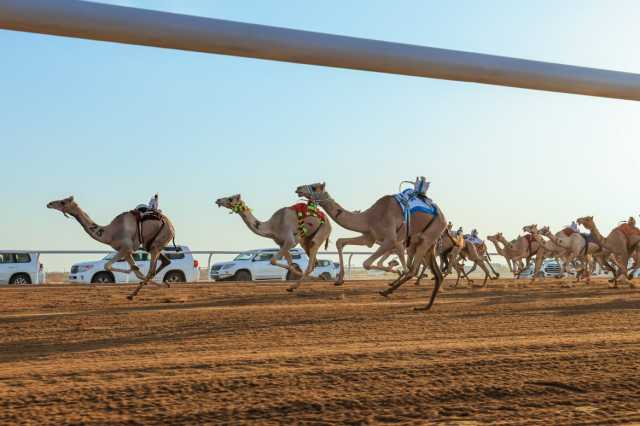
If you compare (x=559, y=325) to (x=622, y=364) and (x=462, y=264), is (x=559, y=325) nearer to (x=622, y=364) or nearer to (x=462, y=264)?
(x=622, y=364)

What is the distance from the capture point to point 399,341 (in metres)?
7.88

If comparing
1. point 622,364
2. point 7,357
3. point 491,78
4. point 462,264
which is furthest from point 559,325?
point 462,264

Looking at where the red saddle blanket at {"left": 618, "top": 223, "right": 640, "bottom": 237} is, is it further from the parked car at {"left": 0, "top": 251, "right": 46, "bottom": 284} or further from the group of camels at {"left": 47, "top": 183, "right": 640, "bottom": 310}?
the parked car at {"left": 0, "top": 251, "right": 46, "bottom": 284}

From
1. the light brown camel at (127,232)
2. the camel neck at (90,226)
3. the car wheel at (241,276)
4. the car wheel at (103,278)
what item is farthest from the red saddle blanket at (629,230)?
the car wheel at (103,278)

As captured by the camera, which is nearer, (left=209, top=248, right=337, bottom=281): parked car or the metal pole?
the metal pole

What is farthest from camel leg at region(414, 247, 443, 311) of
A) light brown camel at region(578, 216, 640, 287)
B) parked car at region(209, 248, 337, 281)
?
parked car at region(209, 248, 337, 281)

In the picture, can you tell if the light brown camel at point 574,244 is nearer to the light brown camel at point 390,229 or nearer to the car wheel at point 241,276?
the car wheel at point 241,276

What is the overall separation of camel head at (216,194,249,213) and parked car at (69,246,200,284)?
9.70 meters

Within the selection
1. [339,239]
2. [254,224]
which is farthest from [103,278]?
[339,239]

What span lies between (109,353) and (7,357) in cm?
89

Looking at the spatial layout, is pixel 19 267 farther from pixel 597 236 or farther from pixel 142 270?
pixel 597 236

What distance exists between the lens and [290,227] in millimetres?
20875

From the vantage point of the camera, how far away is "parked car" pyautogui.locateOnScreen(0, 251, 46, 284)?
28562 millimetres

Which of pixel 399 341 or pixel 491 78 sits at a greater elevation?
pixel 491 78
